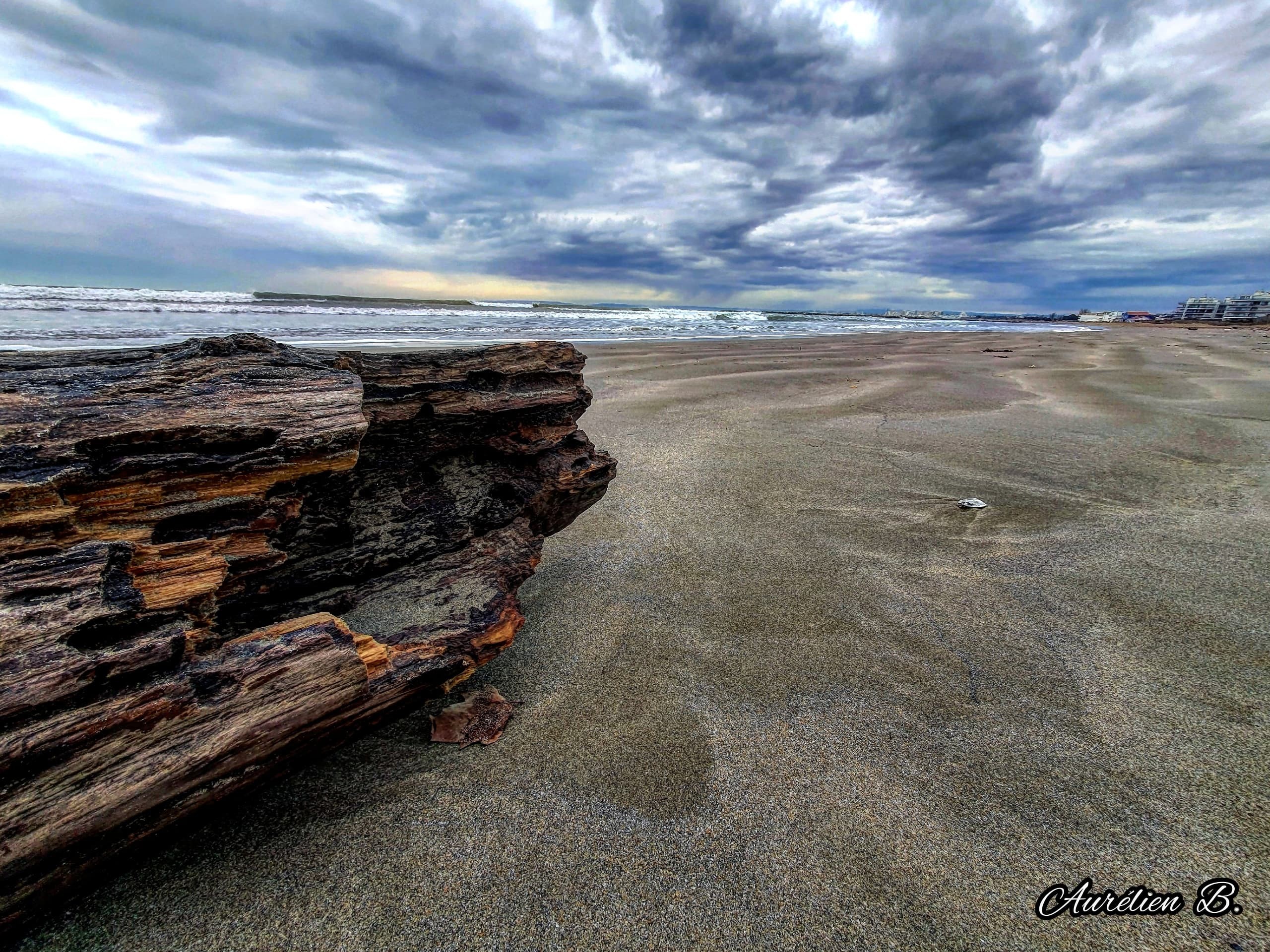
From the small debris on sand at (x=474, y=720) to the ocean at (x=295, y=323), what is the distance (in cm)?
322

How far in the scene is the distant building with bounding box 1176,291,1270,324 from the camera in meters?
81.8

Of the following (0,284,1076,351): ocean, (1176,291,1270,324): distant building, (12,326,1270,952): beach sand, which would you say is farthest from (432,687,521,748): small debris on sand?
(1176,291,1270,324): distant building

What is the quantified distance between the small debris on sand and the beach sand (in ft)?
0.23

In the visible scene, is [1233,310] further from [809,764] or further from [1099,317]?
[809,764]

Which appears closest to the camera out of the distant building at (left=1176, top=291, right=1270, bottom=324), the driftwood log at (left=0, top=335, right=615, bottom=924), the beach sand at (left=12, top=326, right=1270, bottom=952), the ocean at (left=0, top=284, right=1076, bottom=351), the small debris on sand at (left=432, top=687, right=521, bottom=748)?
the driftwood log at (left=0, top=335, right=615, bottom=924)

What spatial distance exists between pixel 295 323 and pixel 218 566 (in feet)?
82.8

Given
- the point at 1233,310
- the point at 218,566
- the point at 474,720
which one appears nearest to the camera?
the point at 218,566

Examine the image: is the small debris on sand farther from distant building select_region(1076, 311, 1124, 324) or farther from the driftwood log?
distant building select_region(1076, 311, 1124, 324)

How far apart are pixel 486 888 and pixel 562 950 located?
0.31 m

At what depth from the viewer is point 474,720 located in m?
2.49

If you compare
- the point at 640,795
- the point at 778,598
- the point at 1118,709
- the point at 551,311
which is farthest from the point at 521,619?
the point at 551,311

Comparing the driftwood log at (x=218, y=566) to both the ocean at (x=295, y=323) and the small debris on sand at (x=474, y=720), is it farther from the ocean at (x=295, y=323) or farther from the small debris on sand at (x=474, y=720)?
the ocean at (x=295, y=323)

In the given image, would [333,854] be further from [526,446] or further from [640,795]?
[526,446]

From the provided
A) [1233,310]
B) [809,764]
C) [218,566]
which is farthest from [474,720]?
[1233,310]
